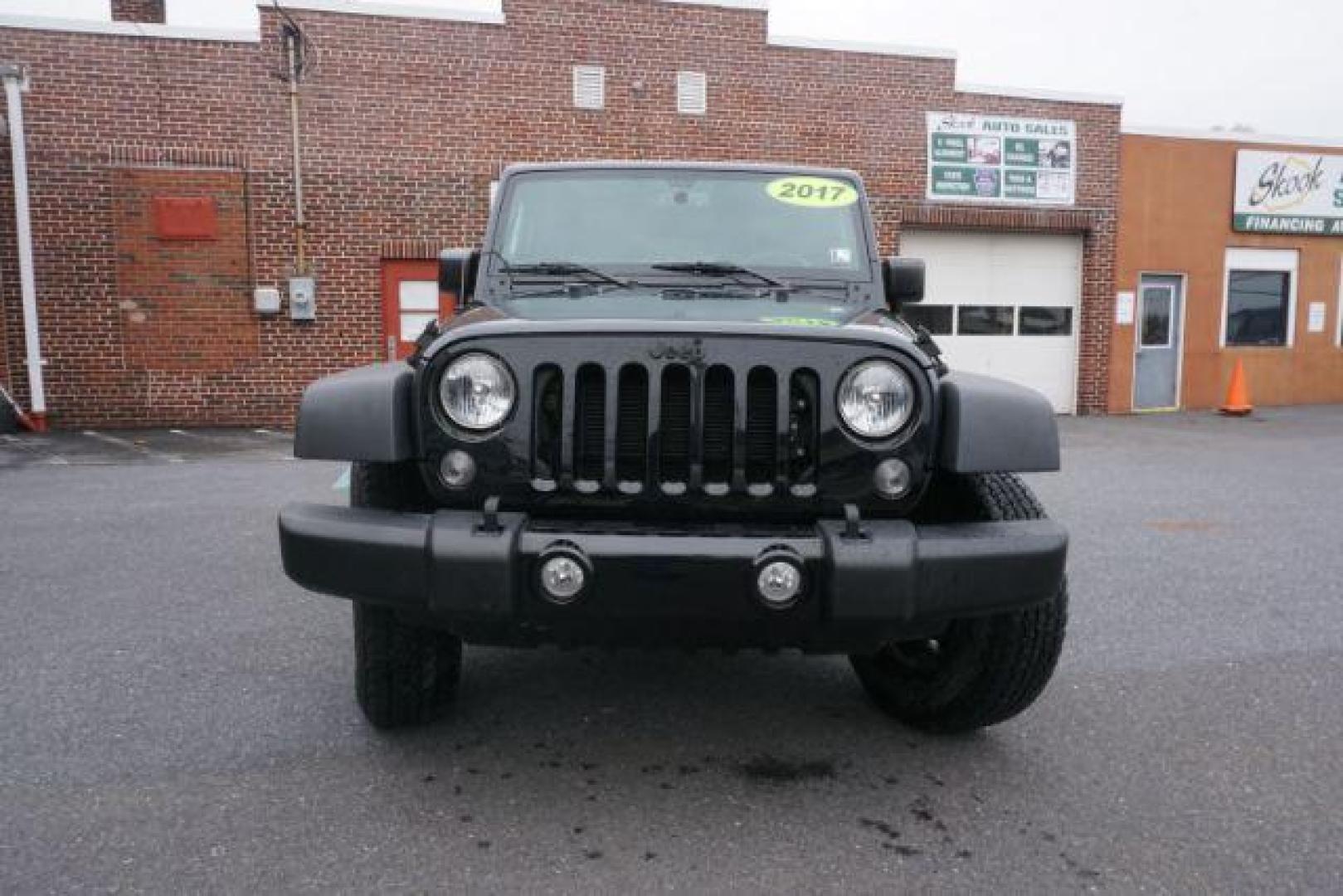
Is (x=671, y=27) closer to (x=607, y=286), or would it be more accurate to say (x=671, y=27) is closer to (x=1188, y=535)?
(x=1188, y=535)

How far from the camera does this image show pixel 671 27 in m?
12.8

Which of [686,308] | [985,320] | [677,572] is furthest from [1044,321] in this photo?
[677,572]

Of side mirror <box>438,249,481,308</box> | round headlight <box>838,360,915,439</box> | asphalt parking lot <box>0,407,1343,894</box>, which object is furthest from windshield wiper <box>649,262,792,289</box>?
asphalt parking lot <box>0,407,1343,894</box>

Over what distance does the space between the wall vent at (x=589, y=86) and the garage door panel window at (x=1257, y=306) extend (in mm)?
10694

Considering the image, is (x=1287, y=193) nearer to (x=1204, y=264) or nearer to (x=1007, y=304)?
(x=1204, y=264)

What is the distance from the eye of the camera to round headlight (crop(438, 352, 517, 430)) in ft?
8.07

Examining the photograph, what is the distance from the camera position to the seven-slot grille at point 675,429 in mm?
2426

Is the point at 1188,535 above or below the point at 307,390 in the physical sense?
below

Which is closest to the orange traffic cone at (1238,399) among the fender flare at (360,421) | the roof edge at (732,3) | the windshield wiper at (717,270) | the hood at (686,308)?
the roof edge at (732,3)

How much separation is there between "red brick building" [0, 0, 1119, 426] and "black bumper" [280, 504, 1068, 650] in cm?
1060

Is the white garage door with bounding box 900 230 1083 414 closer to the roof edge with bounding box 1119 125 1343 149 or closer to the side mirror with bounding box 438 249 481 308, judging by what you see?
the roof edge with bounding box 1119 125 1343 149

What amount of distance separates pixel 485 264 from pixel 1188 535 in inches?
193

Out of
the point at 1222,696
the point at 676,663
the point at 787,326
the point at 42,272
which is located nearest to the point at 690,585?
the point at 787,326

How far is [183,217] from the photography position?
1162 centimetres
